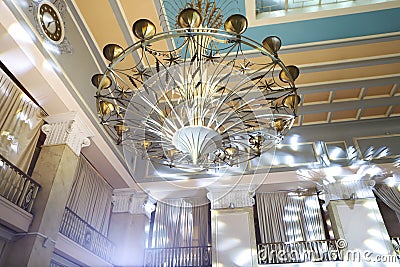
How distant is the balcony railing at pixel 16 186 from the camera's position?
4887 mm

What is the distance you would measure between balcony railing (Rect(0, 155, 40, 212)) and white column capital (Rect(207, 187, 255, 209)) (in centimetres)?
449

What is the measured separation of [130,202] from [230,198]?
2.68 metres

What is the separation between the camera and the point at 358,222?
765 centimetres

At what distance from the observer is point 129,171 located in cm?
833

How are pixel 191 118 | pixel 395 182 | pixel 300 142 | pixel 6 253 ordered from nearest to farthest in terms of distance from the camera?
pixel 191 118 < pixel 6 253 < pixel 395 182 < pixel 300 142

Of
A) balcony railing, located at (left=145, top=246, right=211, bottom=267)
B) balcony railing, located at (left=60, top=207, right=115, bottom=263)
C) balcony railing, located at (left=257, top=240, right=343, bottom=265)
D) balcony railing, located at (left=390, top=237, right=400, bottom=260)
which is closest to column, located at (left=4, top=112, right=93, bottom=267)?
balcony railing, located at (left=60, top=207, right=115, bottom=263)

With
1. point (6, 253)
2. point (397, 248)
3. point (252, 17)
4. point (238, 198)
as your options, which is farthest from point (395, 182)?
point (6, 253)

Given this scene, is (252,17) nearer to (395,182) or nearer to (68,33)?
(68,33)

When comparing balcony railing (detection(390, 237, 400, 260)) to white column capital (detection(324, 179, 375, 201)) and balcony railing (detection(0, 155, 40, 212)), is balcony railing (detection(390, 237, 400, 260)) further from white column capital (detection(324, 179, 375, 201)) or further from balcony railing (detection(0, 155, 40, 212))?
balcony railing (detection(0, 155, 40, 212))

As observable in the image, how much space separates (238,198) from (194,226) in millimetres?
1453

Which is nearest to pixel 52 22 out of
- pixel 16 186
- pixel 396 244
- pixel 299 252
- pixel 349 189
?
pixel 16 186

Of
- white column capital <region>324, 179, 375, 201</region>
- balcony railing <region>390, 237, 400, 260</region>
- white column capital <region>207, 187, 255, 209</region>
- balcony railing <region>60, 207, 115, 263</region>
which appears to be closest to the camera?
balcony railing <region>60, 207, 115, 263</region>

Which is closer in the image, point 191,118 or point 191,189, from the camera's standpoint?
point 191,118

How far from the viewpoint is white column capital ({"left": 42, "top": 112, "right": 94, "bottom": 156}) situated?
6.01 metres
